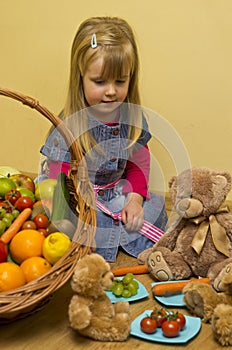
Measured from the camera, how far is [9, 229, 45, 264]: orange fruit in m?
1.32

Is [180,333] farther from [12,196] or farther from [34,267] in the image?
[12,196]

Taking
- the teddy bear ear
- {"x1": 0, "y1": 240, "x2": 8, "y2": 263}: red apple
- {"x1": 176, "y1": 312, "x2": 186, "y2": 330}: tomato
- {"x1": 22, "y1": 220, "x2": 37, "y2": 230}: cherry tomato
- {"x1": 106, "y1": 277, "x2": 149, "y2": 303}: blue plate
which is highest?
the teddy bear ear

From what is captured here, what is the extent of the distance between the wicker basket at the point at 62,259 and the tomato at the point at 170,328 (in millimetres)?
216

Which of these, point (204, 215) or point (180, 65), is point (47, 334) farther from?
point (180, 65)

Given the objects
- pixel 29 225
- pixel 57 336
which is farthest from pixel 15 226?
pixel 57 336

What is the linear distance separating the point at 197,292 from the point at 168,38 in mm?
900

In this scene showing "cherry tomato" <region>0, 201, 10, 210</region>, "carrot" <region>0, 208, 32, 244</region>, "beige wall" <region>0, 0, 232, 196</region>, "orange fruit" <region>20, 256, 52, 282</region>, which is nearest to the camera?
"orange fruit" <region>20, 256, 52, 282</region>

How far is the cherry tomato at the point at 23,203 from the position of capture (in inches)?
57.9

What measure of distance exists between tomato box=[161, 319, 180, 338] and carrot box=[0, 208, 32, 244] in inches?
15.3

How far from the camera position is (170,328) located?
1234 millimetres

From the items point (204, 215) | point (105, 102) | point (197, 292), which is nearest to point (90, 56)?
point (105, 102)

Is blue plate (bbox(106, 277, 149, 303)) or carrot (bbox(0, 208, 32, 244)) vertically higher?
carrot (bbox(0, 208, 32, 244))

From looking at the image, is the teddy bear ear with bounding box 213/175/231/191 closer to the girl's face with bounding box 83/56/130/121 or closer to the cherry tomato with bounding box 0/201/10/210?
the girl's face with bounding box 83/56/130/121

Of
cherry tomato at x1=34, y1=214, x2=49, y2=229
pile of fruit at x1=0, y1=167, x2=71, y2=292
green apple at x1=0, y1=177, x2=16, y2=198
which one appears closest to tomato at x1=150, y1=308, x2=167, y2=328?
pile of fruit at x1=0, y1=167, x2=71, y2=292
